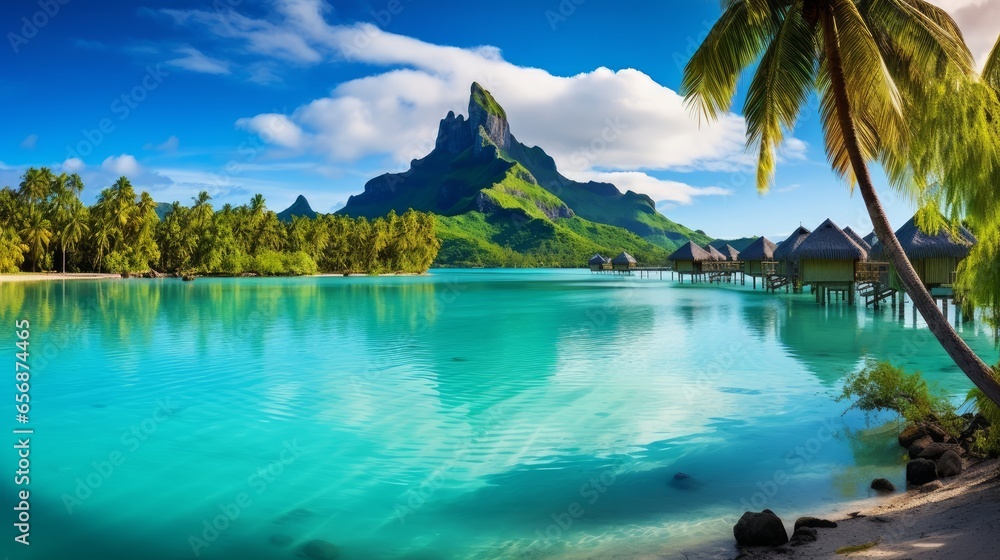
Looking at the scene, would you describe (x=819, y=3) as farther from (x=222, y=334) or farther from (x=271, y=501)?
(x=222, y=334)

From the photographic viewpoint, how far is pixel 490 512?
6809 mm

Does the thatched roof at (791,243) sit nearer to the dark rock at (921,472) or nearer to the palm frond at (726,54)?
the palm frond at (726,54)

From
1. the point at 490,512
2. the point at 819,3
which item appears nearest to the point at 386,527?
the point at 490,512

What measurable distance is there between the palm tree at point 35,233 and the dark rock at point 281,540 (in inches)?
3070

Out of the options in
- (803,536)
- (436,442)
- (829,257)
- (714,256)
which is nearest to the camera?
(803,536)

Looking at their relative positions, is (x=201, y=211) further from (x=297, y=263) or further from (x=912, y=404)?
(x=912, y=404)

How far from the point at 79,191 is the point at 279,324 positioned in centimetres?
6876

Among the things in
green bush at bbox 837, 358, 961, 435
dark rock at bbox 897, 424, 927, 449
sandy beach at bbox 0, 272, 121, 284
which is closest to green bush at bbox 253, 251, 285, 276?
sandy beach at bbox 0, 272, 121, 284

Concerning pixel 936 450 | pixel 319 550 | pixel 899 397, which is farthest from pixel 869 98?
pixel 319 550

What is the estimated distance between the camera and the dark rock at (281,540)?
20.2 feet

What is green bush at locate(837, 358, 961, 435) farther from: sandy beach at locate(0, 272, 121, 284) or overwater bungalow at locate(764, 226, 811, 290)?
sandy beach at locate(0, 272, 121, 284)

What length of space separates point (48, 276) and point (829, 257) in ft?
241

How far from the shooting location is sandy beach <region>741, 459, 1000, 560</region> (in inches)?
184

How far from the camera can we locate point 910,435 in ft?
27.7
